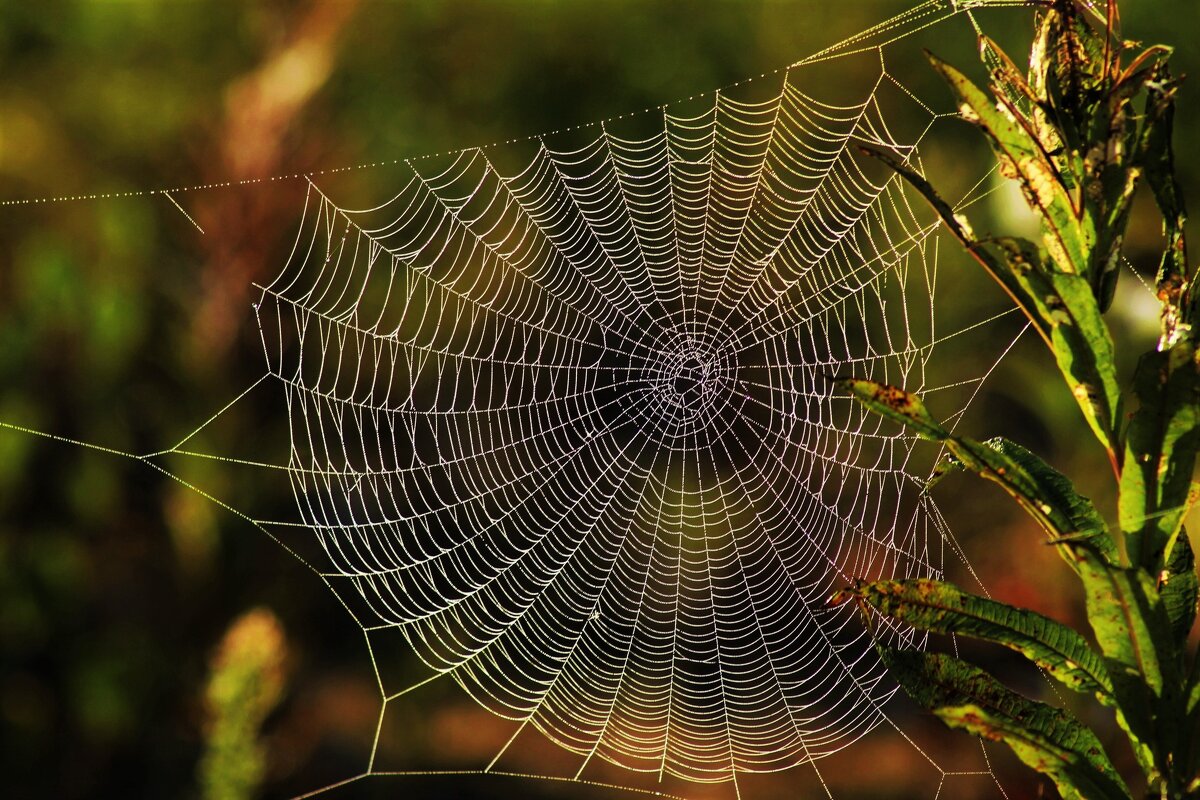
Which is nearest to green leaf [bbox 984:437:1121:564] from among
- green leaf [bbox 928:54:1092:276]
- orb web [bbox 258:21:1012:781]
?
green leaf [bbox 928:54:1092:276]

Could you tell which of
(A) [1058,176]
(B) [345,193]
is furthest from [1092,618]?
(B) [345,193]

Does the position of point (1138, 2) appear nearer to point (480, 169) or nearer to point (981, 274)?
point (981, 274)

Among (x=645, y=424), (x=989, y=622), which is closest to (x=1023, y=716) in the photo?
(x=989, y=622)

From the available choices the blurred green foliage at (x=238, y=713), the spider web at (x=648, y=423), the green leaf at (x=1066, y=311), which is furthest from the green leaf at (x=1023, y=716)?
the spider web at (x=648, y=423)

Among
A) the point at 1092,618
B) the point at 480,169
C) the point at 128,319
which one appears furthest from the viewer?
the point at 480,169

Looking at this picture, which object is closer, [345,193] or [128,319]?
[128,319]

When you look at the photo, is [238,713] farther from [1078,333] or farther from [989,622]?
[1078,333]

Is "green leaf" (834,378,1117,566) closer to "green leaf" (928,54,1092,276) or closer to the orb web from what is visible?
"green leaf" (928,54,1092,276)
